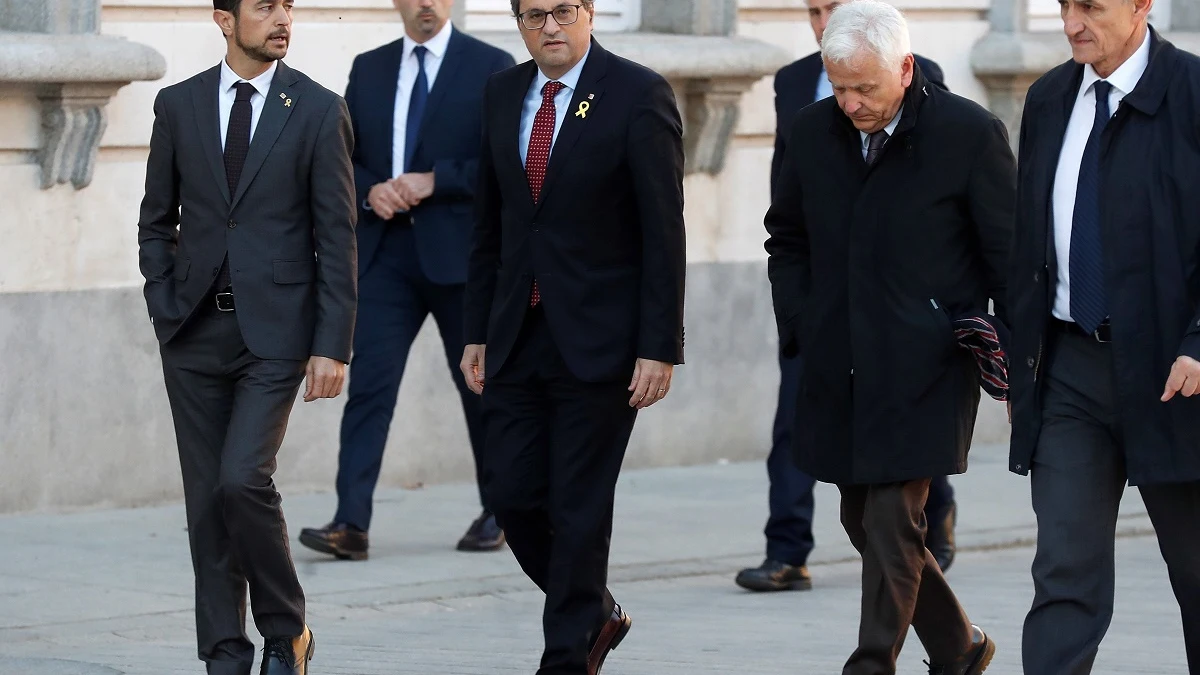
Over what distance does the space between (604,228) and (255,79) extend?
3.26ft

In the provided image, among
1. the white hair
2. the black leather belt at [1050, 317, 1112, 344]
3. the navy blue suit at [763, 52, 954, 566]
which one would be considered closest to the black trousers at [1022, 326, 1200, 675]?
the black leather belt at [1050, 317, 1112, 344]

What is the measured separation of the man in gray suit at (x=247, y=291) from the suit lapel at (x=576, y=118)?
55 centimetres

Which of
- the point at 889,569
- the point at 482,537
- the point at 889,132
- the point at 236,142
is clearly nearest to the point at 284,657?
the point at 236,142

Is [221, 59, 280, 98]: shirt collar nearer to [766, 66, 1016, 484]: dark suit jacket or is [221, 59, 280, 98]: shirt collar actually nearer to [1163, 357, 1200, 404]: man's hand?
[766, 66, 1016, 484]: dark suit jacket

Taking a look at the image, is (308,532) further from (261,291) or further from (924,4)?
(924,4)

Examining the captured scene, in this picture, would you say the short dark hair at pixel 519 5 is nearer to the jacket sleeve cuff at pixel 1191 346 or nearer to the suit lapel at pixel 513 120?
the suit lapel at pixel 513 120

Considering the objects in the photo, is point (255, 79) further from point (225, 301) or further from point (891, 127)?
point (891, 127)

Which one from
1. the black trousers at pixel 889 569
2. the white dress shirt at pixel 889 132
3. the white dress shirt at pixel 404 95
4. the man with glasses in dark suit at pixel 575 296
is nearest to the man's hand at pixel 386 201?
the white dress shirt at pixel 404 95

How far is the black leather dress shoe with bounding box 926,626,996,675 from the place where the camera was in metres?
6.04

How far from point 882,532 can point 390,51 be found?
367cm

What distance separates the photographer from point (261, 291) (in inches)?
233

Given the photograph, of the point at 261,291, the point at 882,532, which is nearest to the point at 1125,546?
the point at 882,532

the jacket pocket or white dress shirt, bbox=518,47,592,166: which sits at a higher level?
white dress shirt, bbox=518,47,592,166

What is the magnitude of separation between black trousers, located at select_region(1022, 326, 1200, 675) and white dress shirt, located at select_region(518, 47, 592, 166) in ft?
4.99
